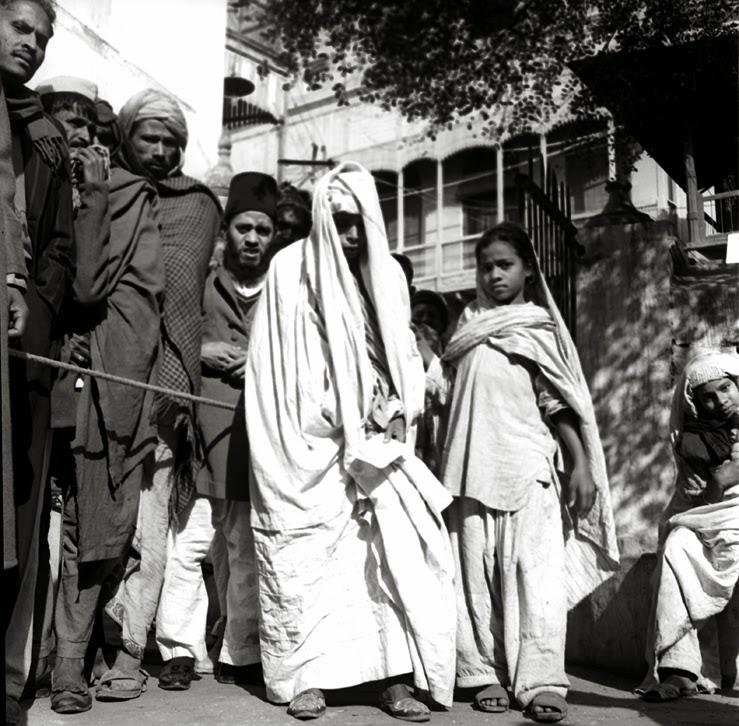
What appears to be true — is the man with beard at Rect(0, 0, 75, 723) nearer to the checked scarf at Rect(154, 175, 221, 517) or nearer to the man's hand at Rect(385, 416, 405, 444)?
the checked scarf at Rect(154, 175, 221, 517)

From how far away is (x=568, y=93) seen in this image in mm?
9844

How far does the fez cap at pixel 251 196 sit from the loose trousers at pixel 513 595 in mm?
1642

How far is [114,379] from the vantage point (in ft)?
12.6

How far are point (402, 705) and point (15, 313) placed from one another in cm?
195

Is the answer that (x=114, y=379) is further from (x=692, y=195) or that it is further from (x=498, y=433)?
(x=692, y=195)

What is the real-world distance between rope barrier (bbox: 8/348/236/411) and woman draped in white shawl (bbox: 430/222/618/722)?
105 centimetres

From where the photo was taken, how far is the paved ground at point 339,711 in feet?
11.6

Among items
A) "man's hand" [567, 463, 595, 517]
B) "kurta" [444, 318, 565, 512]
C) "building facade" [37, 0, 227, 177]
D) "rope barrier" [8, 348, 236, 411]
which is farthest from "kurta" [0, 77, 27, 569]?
"building facade" [37, 0, 227, 177]

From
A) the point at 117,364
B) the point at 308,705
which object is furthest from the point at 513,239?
the point at 308,705

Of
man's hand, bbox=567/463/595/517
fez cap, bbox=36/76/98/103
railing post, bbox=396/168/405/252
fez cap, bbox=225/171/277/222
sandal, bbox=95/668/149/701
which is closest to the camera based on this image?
sandal, bbox=95/668/149/701

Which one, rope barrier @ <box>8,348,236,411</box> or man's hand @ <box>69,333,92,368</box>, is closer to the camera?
rope barrier @ <box>8,348,236,411</box>

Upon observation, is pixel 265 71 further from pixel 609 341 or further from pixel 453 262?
pixel 453 262

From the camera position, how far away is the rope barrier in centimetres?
342

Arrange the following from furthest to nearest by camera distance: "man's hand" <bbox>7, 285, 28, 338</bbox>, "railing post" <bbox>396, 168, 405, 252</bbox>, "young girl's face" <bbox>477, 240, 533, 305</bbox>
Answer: "railing post" <bbox>396, 168, 405, 252</bbox>
"young girl's face" <bbox>477, 240, 533, 305</bbox>
"man's hand" <bbox>7, 285, 28, 338</bbox>
